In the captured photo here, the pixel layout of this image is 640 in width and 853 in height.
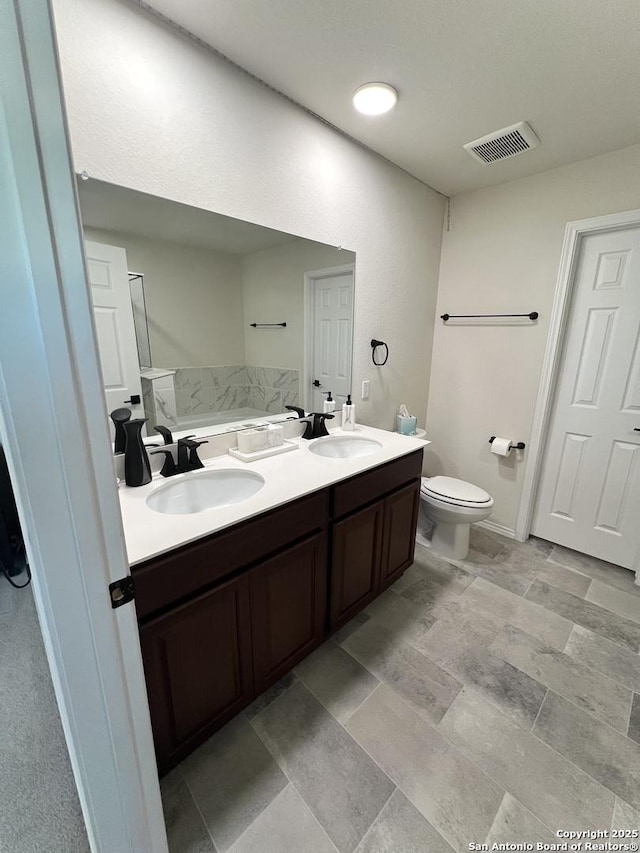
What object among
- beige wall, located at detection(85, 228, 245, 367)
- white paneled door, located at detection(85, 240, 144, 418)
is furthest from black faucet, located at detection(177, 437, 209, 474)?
beige wall, located at detection(85, 228, 245, 367)

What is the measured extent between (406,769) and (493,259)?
9.07 ft

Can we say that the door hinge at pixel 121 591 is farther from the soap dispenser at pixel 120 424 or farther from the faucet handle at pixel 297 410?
the faucet handle at pixel 297 410

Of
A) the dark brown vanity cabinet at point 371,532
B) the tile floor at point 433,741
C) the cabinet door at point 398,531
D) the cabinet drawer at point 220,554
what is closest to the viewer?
the cabinet drawer at point 220,554

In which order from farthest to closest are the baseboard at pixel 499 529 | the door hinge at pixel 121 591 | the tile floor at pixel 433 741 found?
the baseboard at pixel 499 529 → the tile floor at pixel 433 741 → the door hinge at pixel 121 591

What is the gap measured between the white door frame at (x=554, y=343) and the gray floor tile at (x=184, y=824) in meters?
2.41

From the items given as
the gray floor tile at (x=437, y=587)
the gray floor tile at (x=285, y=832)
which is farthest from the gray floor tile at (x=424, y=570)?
the gray floor tile at (x=285, y=832)

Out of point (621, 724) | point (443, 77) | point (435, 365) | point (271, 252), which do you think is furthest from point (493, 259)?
point (621, 724)

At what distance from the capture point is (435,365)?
280cm

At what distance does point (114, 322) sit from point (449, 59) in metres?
1.62

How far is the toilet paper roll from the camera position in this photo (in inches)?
95.7

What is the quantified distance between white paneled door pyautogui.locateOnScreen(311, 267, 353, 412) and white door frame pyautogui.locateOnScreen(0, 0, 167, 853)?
148 cm

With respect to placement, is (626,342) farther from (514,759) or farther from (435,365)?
(514,759)

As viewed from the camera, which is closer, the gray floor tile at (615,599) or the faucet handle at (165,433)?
the faucet handle at (165,433)

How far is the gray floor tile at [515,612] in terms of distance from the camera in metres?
1.76
